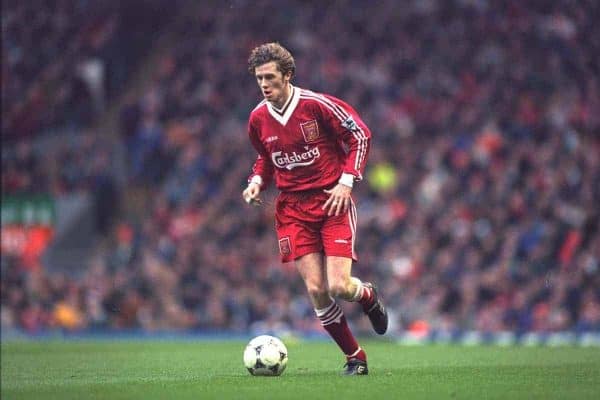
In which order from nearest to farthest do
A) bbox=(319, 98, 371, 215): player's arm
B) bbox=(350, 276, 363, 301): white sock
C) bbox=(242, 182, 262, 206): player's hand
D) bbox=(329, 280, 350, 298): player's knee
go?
bbox=(329, 280, 350, 298): player's knee, bbox=(319, 98, 371, 215): player's arm, bbox=(350, 276, 363, 301): white sock, bbox=(242, 182, 262, 206): player's hand

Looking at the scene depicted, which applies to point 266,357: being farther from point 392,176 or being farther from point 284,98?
point 392,176

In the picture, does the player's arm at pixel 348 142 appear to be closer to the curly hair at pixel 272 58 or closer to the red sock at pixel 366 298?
the curly hair at pixel 272 58

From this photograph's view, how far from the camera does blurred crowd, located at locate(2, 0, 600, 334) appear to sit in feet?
57.6

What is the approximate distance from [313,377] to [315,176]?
150cm

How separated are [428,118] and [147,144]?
6673 millimetres

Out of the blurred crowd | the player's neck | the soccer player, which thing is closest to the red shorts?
the soccer player

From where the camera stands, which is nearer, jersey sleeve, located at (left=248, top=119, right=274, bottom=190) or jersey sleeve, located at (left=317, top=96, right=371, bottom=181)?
jersey sleeve, located at (left=317, top=96, right=371, bottom=181)

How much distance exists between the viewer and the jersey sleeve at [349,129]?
326 inches

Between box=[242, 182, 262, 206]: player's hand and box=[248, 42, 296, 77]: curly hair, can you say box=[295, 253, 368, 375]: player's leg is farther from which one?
box=[248, 42, 296, 77]: curly hair

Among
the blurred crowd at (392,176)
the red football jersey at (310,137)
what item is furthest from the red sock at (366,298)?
the blurred crowd at (392,176)

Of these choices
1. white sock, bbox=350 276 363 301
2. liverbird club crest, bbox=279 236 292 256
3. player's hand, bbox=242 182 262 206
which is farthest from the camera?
player's hand, bbox=242 182 262 206

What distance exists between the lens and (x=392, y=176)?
69.5ft

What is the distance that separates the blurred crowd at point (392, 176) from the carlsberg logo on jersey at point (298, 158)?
8.18 meters

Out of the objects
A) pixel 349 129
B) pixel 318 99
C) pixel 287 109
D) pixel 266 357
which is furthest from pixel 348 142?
pixel 266 357
